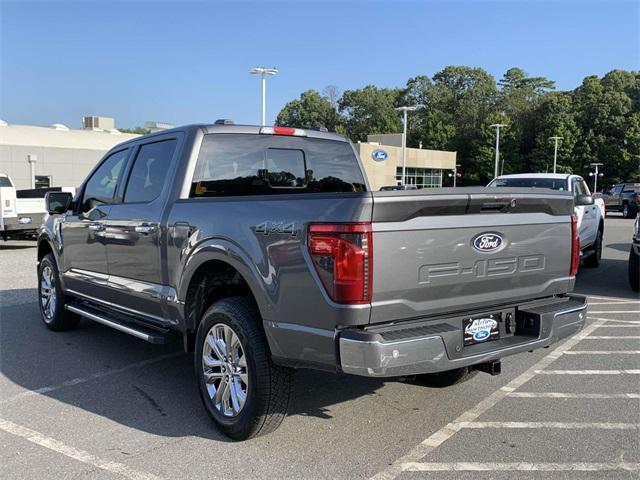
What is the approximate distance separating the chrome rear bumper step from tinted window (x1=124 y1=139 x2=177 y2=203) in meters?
1.04

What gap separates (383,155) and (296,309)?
52871mm

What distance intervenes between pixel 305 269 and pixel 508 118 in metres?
98.4

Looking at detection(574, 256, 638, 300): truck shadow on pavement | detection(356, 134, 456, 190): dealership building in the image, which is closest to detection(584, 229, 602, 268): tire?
detection(574, 256, 638, 300): truck shadow on pavement

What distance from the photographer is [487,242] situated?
355cm

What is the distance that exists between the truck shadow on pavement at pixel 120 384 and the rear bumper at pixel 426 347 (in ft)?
4.08

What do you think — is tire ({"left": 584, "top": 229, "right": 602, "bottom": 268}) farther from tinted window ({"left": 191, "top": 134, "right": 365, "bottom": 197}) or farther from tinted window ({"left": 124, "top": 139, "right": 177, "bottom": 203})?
tinted window ({"left": 124, "top": 139, "right": 177, "bottom": 203})

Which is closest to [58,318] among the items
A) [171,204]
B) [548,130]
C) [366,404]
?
[171,204]

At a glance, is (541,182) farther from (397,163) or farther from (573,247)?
(397,163)

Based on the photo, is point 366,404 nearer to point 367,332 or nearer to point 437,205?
point 367,332

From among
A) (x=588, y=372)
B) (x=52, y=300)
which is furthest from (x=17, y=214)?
(x=588, y=372)

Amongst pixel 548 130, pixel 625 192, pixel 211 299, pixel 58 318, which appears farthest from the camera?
pixel 548 130

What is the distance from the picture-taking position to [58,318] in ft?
21.3

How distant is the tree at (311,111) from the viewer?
391 ft

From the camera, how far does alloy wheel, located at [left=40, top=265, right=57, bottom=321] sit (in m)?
6.59
